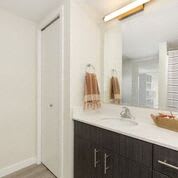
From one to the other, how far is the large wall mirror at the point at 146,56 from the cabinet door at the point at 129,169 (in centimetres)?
63

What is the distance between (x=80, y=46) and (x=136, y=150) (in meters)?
1.27

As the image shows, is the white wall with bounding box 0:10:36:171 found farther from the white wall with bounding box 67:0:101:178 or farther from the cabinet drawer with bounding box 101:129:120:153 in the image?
the cabinet drawer with bounding box 101:129:120:153

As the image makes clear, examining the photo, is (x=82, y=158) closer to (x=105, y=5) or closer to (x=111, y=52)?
(x=111, y=52)

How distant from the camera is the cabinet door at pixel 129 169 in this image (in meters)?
1.13

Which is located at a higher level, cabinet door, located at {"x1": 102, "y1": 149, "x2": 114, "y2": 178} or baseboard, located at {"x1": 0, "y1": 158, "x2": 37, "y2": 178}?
cabinet door, located at {"x1": 102, "y1": 149, "x2": 114, "y2": 178}

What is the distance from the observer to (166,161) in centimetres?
102

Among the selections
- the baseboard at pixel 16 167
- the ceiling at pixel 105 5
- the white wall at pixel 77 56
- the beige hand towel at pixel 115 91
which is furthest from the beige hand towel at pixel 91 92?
the baseboard at pixel 16 167

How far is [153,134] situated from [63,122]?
1053mm

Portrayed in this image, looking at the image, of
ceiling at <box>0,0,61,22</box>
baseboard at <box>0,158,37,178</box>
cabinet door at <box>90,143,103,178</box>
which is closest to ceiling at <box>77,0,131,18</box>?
ceiling at <box>0,0,61,22</box>

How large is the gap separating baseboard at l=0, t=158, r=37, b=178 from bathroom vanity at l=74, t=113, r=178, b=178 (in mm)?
972

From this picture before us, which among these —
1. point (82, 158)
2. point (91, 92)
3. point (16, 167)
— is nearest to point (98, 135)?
point (82, 158)

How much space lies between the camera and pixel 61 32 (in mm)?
1867

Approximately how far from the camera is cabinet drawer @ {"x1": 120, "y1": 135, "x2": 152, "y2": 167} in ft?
3.64

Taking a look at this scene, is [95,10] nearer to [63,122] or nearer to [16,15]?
[16,15]
